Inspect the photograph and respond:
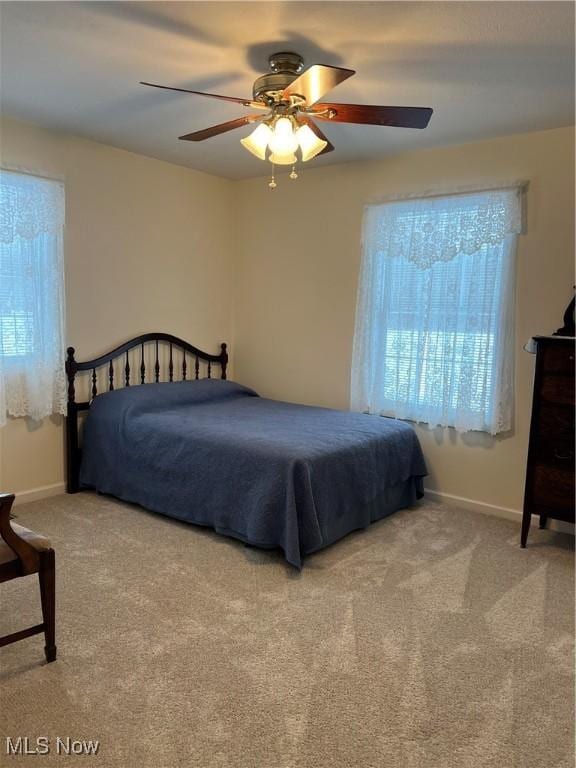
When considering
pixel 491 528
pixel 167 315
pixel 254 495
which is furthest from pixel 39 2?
pixel 491 528

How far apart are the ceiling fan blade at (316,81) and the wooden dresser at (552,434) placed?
1.75 metres

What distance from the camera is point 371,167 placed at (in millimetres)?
4090

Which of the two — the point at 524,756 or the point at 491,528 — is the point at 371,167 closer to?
the point at 491,528

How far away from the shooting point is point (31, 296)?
11.6 ft

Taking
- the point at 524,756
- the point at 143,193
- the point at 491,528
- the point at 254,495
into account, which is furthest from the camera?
the point at 143,193

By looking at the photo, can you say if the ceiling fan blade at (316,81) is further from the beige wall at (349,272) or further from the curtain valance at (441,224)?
the beige wall at (349,272)

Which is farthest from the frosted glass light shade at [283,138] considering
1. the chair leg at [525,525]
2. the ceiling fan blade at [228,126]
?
the chair leg at [525,525]

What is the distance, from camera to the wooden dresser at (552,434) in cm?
298

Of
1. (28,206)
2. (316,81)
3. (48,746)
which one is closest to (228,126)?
(316,81)

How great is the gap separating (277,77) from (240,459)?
1.87 meters

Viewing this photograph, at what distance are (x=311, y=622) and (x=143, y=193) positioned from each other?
10.8ft

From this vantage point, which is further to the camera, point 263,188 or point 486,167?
point 263,188

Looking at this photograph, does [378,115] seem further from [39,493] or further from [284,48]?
[39,493]

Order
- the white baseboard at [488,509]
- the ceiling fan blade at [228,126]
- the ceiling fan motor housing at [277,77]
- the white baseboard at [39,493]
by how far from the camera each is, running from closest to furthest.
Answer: the ceiling fan motor housing at [277,77] < the ceiling fan blade at [228,126] < the white baseboard at [488,509] < the white baseboard at [39,493]
